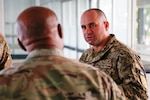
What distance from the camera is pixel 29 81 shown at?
96cm

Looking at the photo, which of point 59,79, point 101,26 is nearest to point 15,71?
point 59,79

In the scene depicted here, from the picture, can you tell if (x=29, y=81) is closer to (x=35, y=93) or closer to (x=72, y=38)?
(x=35, y=93)

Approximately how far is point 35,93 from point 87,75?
0.70 feet

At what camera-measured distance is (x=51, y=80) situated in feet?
3.13

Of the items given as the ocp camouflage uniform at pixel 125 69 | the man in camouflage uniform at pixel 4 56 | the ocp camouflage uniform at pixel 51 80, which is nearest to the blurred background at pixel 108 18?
the man in camouflage uniform at pixel 4 56

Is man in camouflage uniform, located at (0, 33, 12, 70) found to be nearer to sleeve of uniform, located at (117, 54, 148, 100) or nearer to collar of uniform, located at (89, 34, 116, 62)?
collar of uniform, located at (89, 34, 116, 62)

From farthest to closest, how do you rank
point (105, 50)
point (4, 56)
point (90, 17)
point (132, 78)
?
1. point (4, 56)
2. point (90, 17)
3. point (105, 50)
4. point (132, 78)

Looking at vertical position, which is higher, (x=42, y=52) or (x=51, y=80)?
(x=42, y=52)

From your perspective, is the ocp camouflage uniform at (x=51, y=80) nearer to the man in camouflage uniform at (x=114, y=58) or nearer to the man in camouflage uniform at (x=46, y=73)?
the man in camouflage uniform at (x=46, y=73)

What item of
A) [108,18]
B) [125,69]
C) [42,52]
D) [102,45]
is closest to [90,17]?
[102,45]

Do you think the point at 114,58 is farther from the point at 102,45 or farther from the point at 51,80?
the point at 51,80

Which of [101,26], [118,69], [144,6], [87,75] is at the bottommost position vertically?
[118,69]

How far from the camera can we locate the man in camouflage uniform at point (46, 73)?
0.95m

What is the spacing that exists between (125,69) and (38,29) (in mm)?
1013
